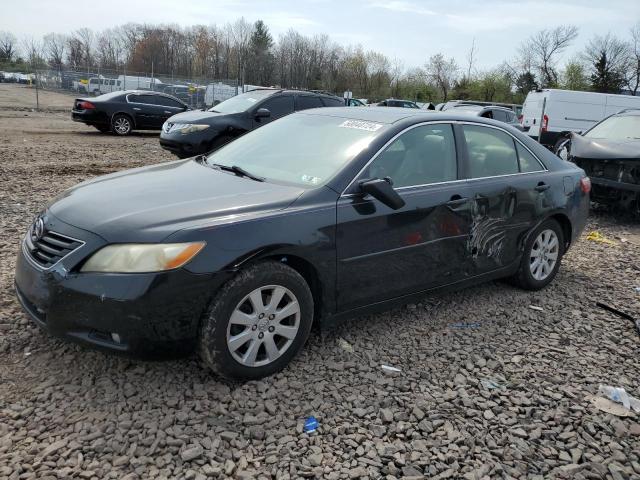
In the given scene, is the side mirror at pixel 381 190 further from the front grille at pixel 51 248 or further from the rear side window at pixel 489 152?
the front grille at pixel 51 248

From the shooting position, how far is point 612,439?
9.75 ft

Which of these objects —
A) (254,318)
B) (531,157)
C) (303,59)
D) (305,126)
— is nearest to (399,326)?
(254,318)

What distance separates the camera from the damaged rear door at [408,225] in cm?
347

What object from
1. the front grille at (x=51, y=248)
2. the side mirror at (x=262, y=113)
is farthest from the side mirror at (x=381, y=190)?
the side mirror at (x=262, y=113)

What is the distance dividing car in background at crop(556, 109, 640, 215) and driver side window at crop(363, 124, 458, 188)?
5060mm

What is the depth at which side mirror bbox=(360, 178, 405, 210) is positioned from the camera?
3.38 m

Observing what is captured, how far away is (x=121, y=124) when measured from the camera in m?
16.5

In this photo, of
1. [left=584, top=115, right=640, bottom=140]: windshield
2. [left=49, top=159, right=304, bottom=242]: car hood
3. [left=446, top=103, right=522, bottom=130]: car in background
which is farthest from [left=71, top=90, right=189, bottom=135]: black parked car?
[left=49, top=159, right=304, bottom=242]: car hood

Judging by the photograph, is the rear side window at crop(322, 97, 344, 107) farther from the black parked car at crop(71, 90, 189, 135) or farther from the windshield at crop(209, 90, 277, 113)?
the black parked car at crop(71, 90, 189, 135)

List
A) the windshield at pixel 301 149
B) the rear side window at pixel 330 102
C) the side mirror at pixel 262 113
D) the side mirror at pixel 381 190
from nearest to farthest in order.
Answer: the side mirror at pixel 381 190, the windshield at pixel 301 149, the side mirror at pixel 262 113, the rear side window at pixel 330 102

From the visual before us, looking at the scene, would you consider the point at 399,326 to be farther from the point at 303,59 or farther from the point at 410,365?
the point at 303,59

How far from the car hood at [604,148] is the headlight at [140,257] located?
288 inches

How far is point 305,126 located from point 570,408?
2691 millimetres

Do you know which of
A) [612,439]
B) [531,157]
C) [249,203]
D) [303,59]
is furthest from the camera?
[303,59]
